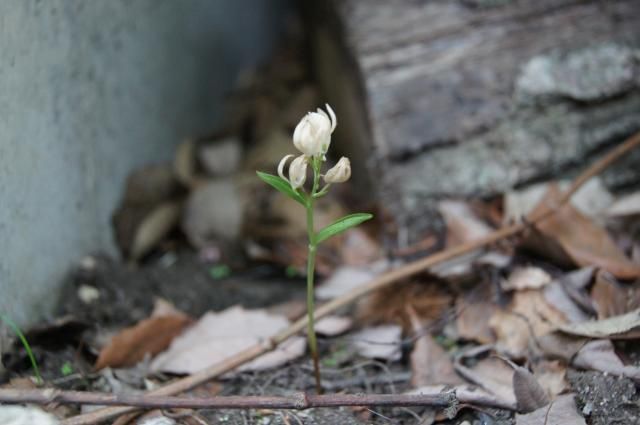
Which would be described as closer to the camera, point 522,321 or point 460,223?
point 522,321

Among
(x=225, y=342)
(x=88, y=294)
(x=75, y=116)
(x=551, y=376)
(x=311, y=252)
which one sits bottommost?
(x=551, y=376)

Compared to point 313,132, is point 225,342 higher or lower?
lower

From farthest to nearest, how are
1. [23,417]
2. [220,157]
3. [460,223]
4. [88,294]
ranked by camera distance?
[220,157], [460,223], [88,294], [23,417]

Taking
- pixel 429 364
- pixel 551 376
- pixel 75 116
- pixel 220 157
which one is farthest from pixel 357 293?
pixel 220 157

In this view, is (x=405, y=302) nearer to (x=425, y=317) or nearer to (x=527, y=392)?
(x=425, y=317)

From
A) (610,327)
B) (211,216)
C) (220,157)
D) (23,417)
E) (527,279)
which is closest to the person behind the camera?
(23,417)

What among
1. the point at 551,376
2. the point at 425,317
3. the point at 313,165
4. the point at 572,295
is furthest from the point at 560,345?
the point at 313,165
